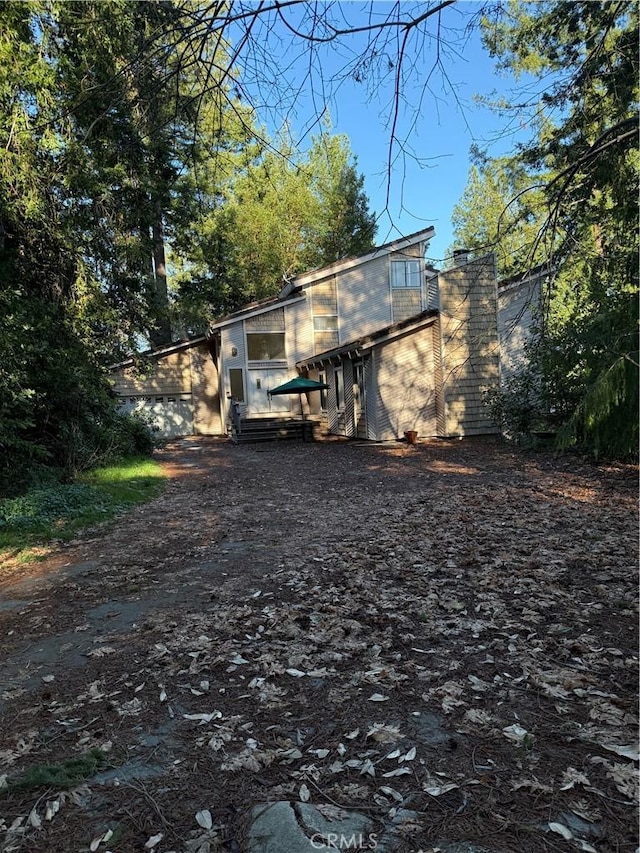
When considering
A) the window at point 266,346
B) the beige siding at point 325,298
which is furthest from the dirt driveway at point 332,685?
the beige siding at point 325,298

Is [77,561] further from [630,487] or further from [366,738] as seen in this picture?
[630,487]

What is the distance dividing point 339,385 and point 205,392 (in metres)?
7.57

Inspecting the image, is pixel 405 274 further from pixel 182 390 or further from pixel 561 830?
pixel 561 830

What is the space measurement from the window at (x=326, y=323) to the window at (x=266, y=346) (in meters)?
1.47

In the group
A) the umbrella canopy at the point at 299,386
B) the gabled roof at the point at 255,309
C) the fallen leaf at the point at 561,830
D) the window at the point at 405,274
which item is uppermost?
the window at the point at 405,274

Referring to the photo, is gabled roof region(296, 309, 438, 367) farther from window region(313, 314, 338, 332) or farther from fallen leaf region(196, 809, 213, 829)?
fallen leaf region(196, 809, 213, 829)

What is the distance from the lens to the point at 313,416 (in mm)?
22031

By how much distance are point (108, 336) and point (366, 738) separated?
33.3ft

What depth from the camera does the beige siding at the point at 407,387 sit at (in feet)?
55.3

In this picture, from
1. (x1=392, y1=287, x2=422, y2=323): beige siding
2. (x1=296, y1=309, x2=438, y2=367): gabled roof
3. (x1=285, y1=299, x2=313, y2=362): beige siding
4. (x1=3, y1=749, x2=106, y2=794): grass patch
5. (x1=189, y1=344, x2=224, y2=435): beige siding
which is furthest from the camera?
(x1=189, y1=344, x2=224, y2=435): beige siding

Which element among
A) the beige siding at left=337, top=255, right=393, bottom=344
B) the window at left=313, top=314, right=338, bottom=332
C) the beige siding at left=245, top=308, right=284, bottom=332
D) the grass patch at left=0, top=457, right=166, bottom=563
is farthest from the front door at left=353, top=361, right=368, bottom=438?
the grass patch at left=0, top=457, right=166, bottom=563

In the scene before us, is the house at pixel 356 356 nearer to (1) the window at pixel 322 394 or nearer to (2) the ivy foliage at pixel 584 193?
(1) the window at pixel 322 394

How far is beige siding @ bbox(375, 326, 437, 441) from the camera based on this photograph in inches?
664

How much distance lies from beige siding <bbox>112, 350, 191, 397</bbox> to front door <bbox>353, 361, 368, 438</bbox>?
366 inches
